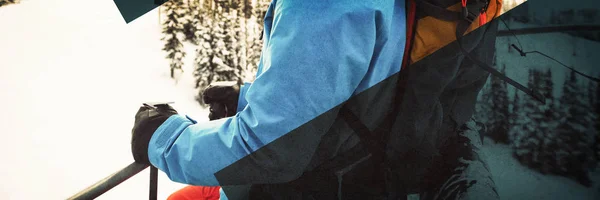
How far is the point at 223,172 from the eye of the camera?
49.1 inches

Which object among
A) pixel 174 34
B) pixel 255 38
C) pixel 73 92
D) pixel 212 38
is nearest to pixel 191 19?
pixel 174 34

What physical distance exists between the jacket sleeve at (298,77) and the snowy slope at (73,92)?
18.6 ft

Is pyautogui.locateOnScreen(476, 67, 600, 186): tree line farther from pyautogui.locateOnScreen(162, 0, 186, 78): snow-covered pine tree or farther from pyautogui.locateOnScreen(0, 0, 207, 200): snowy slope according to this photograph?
pyautogui.locateOnScreen(162, 0, 186, 78): snow-covered pine tree

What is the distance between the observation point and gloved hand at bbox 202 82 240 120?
71.6 inches

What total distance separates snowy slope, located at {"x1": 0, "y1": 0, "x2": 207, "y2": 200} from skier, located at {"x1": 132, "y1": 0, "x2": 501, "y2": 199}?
557 centimetres

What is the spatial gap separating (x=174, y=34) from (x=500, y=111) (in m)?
12.5

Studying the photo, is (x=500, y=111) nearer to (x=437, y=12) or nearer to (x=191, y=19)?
(x=437, y=12)

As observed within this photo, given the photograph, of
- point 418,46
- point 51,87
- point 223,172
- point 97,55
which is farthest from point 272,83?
point 97,55

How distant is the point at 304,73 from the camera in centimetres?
110

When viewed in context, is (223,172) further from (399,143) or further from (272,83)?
(399,143)

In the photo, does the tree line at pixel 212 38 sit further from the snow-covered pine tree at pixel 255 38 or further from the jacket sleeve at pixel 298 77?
the jacket sleeve at pixel 298 77

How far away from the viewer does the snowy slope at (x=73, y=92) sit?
7270mm

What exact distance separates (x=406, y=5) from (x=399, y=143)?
17.6 inches

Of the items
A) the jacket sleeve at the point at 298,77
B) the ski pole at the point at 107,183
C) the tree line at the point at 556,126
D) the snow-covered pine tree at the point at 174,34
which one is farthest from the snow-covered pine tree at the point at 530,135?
the snow-covered pine tree at the point at 174,34
